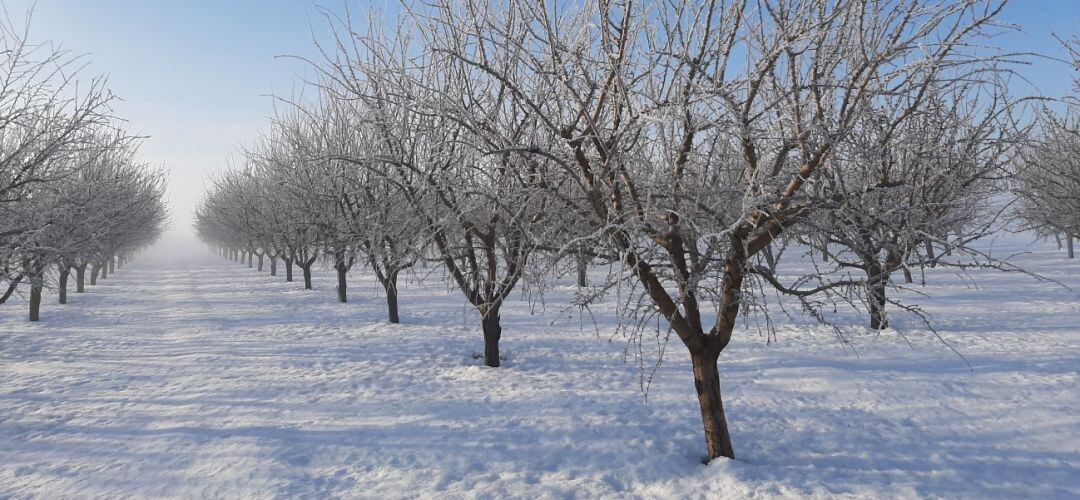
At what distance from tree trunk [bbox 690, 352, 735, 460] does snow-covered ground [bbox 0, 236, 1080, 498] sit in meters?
0.18

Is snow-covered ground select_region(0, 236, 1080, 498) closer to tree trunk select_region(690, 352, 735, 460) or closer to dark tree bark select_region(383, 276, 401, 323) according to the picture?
tree trunk select_region(690, 352, 735, 460)

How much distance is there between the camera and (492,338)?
25.4ft

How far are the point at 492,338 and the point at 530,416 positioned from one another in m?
2.14

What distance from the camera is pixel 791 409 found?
591 centimetres

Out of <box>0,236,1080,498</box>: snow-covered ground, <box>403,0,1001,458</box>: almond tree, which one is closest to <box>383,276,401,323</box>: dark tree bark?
<box>0,236,1080,498</box>: snow-covered ground

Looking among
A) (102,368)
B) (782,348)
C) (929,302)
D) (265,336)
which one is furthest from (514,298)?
(929,302)

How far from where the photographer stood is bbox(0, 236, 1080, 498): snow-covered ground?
4.26 m

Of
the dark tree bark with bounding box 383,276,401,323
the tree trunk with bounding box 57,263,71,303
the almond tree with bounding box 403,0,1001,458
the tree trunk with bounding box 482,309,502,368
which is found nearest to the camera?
the almond tree with bounding box 403,0,1001,458

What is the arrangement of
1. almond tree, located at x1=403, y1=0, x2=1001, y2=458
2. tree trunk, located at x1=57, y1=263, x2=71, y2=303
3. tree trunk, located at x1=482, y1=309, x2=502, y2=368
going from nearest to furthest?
almond tree, located at x1=403, y1=0, x2=1001, y2=458
tree trunk, located at x1=482, y1=309, x2=502, y2=368
tree trunk, located at x1=57, y1=263, x2=71, y2=303

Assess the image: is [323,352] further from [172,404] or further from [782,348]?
[782,348]

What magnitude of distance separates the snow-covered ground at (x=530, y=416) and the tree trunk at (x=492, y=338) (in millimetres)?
232

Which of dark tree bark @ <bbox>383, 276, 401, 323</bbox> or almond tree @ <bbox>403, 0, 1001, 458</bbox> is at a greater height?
almond tree @ <bbox>403, 0, 1001, 458</bbox>

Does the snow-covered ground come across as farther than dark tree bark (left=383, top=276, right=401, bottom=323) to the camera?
No

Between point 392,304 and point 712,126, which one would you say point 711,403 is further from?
point 392,304
